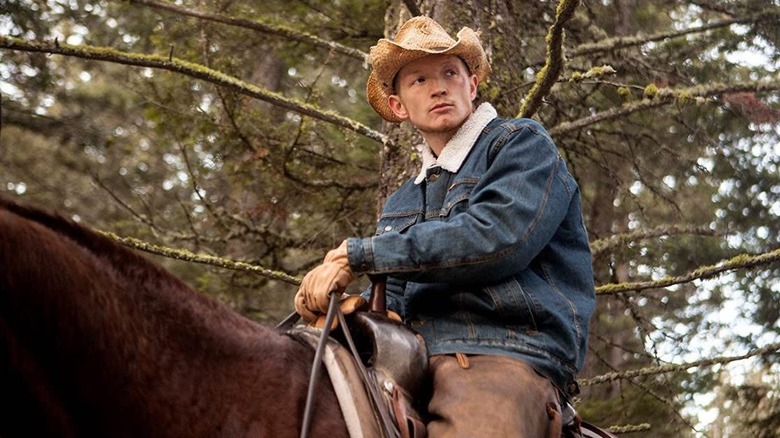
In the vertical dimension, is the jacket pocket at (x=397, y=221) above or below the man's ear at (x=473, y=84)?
below

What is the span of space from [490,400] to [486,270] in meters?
0.44

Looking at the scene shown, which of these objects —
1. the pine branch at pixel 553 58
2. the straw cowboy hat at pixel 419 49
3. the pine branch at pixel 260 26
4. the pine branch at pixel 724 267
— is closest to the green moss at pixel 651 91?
the pine branch at pixel 553 58

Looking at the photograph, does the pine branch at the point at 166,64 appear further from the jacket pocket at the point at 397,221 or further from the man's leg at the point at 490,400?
the man's leg at the point at 490,400

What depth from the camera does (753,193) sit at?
12.8m

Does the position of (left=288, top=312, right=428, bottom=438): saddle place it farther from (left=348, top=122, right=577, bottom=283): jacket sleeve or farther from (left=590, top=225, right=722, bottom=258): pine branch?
(left=590, top=225, right=722, bottom=258): pine branch

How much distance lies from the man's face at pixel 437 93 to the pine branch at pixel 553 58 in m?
0.49

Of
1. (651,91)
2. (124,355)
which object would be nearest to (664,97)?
(651,91)

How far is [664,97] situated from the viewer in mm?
5160

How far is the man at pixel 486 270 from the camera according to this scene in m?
3.09

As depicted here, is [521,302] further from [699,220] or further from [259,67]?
[699,220]

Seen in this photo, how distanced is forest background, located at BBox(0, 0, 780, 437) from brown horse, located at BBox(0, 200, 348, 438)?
16.8 inches

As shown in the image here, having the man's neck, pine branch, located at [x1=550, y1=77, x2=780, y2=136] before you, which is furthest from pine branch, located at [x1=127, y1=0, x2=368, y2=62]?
the man's neck

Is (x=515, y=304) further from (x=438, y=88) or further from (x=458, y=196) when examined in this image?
(x=438, y=88)

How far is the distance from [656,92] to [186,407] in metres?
3.44
